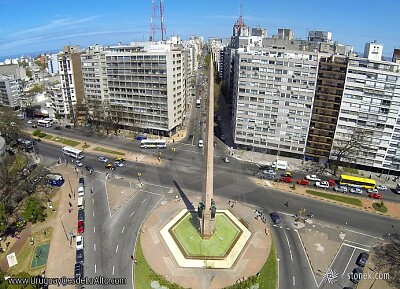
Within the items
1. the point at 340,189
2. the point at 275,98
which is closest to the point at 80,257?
the point at 340,189

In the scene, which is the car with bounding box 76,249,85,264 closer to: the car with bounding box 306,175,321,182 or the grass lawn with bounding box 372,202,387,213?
the car with bounding box 306,175,321,182

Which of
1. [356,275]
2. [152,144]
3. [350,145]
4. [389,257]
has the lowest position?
[389,257]

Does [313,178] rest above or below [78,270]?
above

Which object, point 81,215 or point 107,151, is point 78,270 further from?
point 107,151

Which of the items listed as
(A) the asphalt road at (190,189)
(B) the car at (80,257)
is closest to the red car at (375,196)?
(A) the asphalt road at (190,189)

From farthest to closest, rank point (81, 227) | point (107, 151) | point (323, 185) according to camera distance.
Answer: point (107, 151) < point (323, 185) < point (81, 227)

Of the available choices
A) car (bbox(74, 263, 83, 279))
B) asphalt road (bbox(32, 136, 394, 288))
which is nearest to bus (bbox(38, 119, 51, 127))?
asphalt road (bbox(32, 136, 394, 288))
